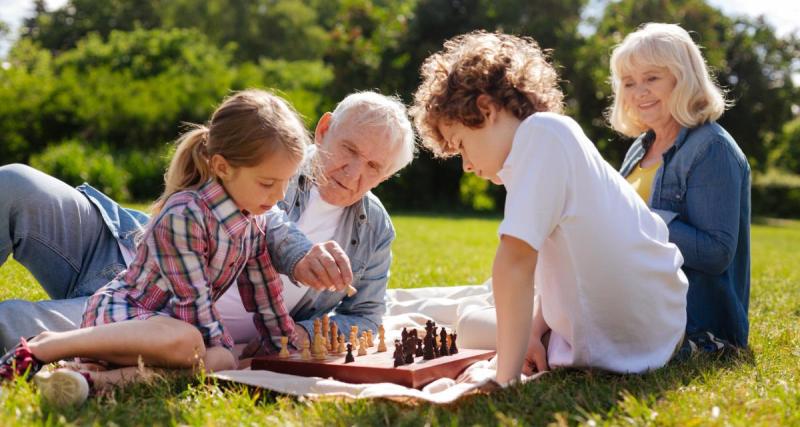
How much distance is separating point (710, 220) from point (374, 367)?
193 cm

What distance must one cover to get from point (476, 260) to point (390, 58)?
12.7 m

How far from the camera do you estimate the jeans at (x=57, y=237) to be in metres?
4.03

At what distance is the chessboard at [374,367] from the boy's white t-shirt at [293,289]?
64 cm

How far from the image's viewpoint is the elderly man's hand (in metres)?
3.55

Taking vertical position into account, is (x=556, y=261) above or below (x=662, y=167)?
below

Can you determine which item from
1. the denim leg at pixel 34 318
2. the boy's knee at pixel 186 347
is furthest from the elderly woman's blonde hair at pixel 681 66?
the denim leg at pixel 34 318

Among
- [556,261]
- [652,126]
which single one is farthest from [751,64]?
[556,261]

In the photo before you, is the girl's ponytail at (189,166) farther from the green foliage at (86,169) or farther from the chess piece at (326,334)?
the green foliage at (86,169)

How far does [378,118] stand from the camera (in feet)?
13.6

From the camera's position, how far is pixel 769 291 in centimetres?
705

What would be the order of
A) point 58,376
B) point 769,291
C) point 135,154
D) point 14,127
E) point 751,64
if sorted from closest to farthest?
point 58,376
point 769,291
point 135,154
point 14,127
point 751,64

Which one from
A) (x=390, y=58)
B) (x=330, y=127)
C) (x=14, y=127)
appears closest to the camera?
(x=330, y=127)

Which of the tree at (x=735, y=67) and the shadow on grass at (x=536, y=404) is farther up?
the tree at (x=735, y=67)

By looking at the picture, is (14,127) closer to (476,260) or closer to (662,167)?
(476,260)
